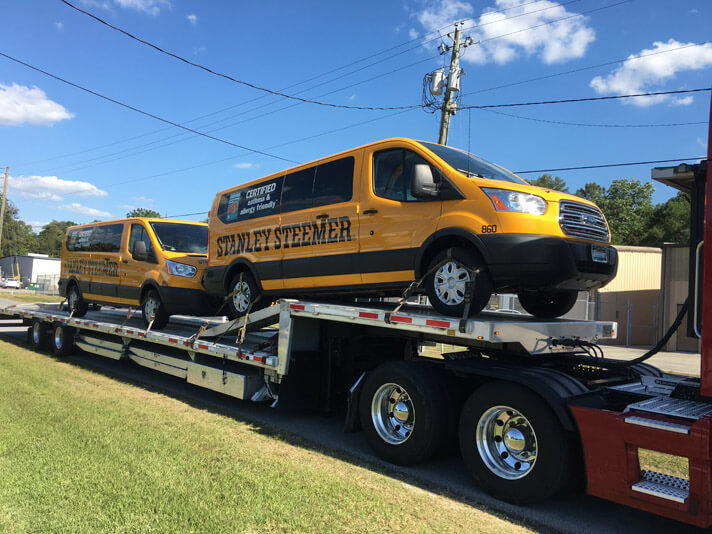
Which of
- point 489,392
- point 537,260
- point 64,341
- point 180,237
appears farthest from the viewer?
point 64,341

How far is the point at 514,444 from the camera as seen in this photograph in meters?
4.32

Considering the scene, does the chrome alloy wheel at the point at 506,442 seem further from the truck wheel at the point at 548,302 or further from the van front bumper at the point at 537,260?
the truck wheel at the point at 548,302

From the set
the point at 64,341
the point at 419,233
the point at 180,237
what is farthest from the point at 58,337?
the point at 419,233

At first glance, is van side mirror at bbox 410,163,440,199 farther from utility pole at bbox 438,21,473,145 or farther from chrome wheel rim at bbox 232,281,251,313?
utility pole at bbox 438,21,473,145

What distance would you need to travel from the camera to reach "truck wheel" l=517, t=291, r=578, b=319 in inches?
236

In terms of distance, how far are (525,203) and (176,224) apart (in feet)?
23.7

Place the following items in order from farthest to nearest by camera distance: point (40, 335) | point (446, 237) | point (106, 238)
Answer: point (40, 335)
point (106, 238)
point (446, 237)

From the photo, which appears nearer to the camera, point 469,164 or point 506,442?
point 506,442

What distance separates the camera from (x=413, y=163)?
5613 millimetres

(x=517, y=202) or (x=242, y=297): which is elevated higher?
(x=517, y=202)

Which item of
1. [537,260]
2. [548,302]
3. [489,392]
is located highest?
[537,260]

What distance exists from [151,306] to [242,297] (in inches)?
99.4

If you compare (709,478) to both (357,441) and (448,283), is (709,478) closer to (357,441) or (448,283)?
(448,283)

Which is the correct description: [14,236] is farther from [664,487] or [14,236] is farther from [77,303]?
[664,487]
